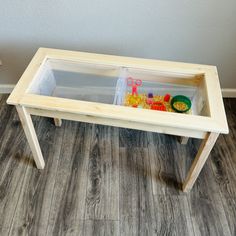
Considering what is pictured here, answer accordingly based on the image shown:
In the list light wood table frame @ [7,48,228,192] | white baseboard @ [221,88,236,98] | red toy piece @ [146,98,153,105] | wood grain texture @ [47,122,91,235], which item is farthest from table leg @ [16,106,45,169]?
white baseboard @ [221,88,236,98]

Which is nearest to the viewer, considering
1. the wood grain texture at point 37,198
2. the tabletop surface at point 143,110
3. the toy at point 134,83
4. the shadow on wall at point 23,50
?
the tabletop surface at point 143,110

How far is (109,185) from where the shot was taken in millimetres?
1373

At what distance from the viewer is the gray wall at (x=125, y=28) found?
1426 mm

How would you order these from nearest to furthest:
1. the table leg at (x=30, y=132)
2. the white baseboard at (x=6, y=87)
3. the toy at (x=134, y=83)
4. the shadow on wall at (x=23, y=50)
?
1. the table leg at (x=30, y=132)
2. the toy at (x=134, y=83)
3. the shadow on wall at (x=23, y=50)
4. the white baseboard at (x=6, y=87)

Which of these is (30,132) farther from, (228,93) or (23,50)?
(228,93)

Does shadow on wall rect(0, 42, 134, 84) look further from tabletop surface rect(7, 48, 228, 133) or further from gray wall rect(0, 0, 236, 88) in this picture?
tabletop surface rect(7, 48, 228, 133)

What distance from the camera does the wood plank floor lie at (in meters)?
1.22

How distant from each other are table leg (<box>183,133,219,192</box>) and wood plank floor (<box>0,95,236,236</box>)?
9cm

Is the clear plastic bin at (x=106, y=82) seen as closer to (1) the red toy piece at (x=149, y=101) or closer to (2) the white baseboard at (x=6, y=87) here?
(1) the red toy piece at (x=149, y=101)

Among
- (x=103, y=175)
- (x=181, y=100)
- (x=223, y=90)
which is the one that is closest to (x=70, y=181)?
(x=103, y=175)

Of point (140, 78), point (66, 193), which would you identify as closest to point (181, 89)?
point (140, 78)

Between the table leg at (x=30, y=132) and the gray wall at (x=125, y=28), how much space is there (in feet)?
2.42

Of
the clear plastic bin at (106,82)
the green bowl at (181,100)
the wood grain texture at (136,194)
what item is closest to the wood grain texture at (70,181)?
the wood grain texture at (136,194)

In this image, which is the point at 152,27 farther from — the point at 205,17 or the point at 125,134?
the point at 125,134
